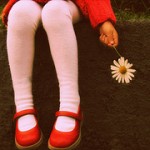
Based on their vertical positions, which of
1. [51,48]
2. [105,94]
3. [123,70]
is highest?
[51,48]

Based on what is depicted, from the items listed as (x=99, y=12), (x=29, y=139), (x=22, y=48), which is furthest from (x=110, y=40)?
(x=29, y=139)

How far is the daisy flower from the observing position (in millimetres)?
1921

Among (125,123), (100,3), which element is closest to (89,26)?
(100,3)

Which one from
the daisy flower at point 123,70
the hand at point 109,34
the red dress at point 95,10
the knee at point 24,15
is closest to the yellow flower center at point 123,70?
the daisy flower at point 123,70

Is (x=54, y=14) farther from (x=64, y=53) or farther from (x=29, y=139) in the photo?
(x=29, y=139)

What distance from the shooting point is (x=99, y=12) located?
6.21 ft

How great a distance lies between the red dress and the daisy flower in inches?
7.6

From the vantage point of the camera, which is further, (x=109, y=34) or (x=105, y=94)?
(x=105, y=94)

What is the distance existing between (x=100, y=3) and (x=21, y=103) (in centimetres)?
57

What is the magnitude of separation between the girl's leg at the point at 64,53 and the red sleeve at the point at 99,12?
14 cm

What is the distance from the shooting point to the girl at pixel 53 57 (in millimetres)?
1762

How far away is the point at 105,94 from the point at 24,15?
566 millimetres

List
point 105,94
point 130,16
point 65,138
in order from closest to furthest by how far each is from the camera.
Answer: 1. point 65,138
2. point 105,94
3. point 130,16

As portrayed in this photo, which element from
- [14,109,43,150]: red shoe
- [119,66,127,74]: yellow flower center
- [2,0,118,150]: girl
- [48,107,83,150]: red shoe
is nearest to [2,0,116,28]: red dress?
[2,0,118,150]: girl
